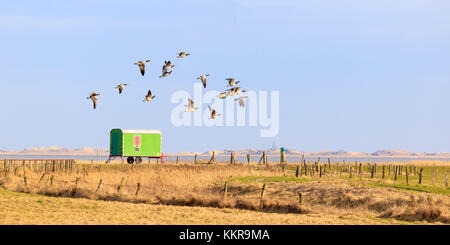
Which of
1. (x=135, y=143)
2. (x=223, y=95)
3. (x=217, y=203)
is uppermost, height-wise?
(x=223, y=95)

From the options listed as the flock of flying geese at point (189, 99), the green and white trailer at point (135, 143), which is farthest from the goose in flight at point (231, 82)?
the green and white trailer at point (135, 143)

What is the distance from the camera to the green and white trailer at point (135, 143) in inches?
2859

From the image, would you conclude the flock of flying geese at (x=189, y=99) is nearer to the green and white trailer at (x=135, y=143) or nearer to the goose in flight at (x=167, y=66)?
the goose in flight at (x=167, y=66)

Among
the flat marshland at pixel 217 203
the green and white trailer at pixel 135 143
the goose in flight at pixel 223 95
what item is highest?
the goose in flight at pixel 223 95

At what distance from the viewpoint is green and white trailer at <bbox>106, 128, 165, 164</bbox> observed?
72625 millimetres

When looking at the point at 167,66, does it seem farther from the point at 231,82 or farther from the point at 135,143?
the point at 135,143

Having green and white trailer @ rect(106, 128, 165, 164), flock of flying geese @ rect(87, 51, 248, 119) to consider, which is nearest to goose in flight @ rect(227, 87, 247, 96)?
flock of flying geese @ rect(87, 51, 248, 119)

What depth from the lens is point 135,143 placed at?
7331cm

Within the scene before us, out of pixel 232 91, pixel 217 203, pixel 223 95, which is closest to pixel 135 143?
pixel 217 203

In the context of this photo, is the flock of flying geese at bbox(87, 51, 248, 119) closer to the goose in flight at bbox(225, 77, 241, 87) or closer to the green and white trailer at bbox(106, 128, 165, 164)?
the goose in flight at bbox(225, 77, 241, 87)

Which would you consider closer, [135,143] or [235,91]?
[235,91]

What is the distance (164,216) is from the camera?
88.0ft
